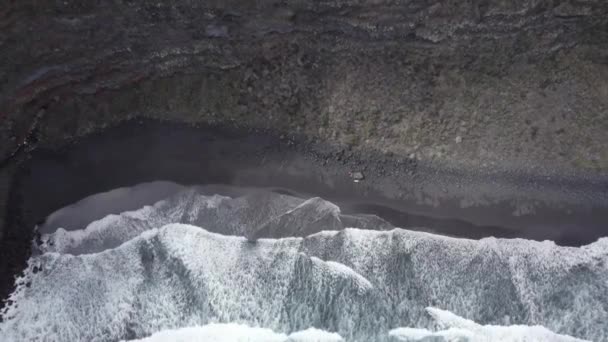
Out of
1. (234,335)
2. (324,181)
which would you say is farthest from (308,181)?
(234,335)

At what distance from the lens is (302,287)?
454cm

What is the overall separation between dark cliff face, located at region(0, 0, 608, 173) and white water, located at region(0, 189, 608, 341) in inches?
41.2

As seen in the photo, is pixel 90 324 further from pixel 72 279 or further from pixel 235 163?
pixel 235 163

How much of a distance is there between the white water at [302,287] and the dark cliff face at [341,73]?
1.05 metres

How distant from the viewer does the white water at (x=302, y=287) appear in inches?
175

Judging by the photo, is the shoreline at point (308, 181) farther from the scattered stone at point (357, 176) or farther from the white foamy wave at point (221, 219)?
the white foamy wave at point (221, 219)

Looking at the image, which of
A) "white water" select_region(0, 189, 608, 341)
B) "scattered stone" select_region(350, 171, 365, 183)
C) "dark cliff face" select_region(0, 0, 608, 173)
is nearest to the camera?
"dark cliff face" select_region(0, 0, 608, 173)

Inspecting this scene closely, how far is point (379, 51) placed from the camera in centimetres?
477

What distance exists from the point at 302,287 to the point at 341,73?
7.33 ft

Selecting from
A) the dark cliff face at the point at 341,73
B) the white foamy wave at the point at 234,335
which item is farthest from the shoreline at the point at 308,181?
the white foamy wave at the point at 234,335

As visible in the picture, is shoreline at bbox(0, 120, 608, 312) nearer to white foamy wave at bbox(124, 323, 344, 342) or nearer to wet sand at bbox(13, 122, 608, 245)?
wet sand at bbox(13, 122, 608, 245)

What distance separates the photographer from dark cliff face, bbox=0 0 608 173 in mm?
4309

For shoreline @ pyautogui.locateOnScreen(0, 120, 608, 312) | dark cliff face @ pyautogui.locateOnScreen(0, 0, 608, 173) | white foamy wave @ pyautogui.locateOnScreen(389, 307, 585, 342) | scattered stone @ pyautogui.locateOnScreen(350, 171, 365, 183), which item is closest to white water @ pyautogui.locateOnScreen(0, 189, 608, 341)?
white foamy wave @ pyautogui.locateOnScreen(389, 307, 585, 342)

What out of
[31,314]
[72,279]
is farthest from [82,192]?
[31,314]
